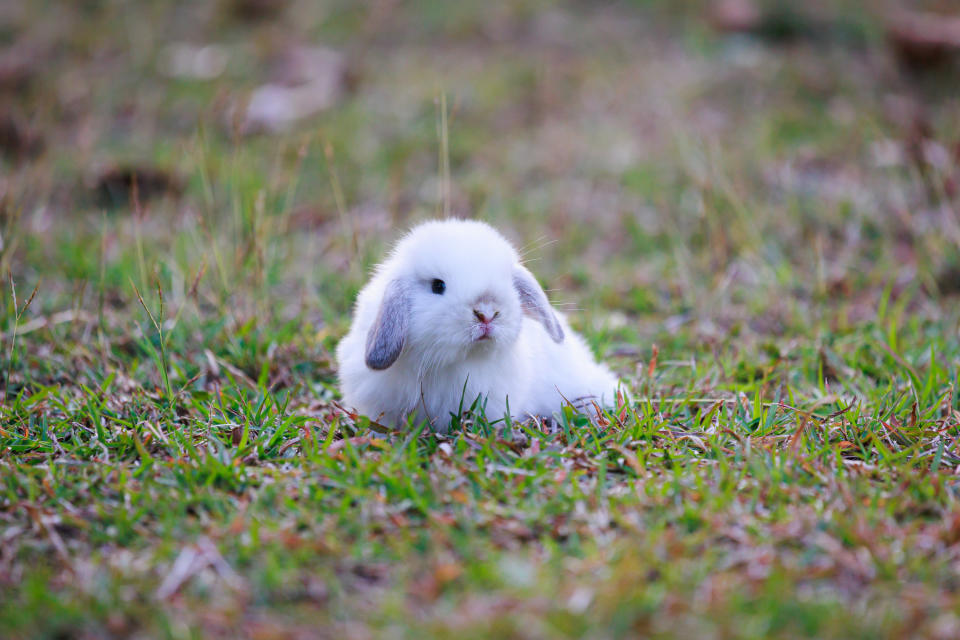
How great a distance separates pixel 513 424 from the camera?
3205mm

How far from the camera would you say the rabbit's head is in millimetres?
2879

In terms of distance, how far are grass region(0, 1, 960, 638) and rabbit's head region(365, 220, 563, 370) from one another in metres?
0.33

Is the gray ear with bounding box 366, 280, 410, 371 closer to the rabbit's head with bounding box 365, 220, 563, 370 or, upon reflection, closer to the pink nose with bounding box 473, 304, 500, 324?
the rabbit's head with bounding box 365, 220, 563, 370

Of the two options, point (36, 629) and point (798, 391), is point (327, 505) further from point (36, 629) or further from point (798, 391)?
point (798, 391)

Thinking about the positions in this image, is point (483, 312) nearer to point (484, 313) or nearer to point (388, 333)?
point (484, 313)

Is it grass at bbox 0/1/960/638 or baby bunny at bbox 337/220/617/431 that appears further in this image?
baby bunny at bbox 337/220/617/431

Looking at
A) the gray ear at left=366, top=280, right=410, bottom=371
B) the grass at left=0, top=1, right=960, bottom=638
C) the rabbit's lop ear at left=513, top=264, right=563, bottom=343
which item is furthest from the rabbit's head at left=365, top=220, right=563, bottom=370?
the grass at left=0, top=1, right=960, bottom=638

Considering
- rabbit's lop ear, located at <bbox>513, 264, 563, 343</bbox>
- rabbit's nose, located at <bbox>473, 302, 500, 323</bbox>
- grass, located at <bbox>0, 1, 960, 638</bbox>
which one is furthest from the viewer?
rabbit's lop ear, located at <bbox>513, 264, 563, 343</bbox>

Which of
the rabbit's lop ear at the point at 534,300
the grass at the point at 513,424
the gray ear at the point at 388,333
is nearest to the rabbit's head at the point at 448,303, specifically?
the gray ear at the point at 388,333

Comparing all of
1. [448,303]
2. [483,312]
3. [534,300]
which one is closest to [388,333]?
[448,303]

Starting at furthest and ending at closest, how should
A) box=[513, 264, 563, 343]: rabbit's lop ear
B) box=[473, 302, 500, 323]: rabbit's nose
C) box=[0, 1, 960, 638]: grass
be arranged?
box=[513, 264, 563, 343]: rabbit's lop ear < box=[473, 302, 500, 323]: rabbit's nose < box=[0, 1, 960, 638]: grass

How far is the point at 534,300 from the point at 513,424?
1.52ft

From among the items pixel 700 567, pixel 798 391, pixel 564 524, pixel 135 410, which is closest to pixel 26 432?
pixel 135 410

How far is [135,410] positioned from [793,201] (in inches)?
165
